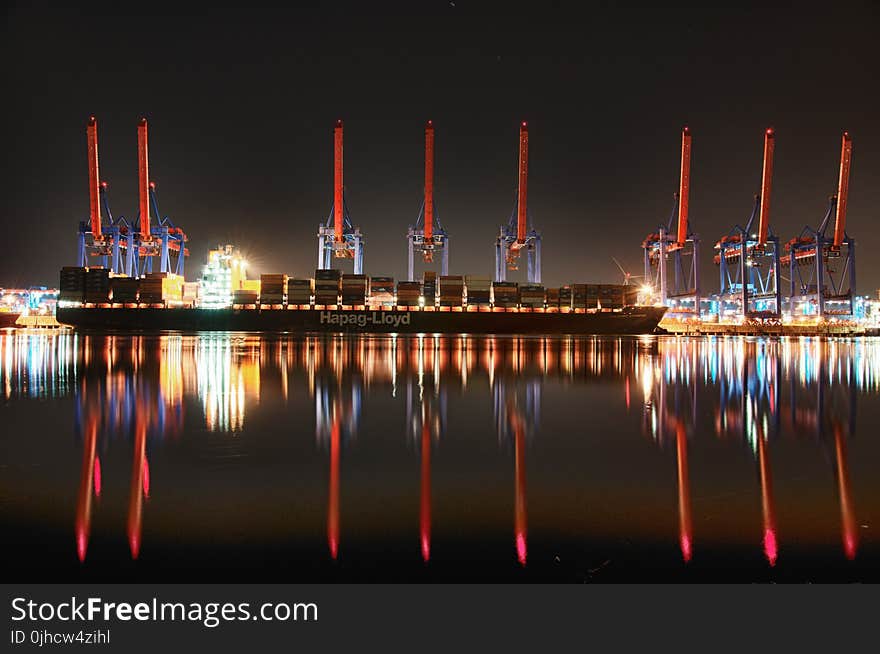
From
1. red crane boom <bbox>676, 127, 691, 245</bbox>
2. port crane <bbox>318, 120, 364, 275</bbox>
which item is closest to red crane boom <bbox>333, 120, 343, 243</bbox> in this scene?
port crane <bbox>318, 120, 364, 275</bbox>

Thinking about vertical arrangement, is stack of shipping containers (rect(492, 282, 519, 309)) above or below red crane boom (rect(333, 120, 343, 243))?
below

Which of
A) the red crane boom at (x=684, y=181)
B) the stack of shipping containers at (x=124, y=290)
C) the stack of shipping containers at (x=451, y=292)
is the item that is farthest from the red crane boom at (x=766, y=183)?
the stack of shipping containers at (x=124, y=290)

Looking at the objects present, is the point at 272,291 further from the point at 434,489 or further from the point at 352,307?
the point at 434,489

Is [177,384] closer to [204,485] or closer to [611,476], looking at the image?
[204,485]

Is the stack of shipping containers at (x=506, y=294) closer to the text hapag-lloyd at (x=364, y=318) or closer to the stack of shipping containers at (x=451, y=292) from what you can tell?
the stack of shipping containers at (x=451, y=292)

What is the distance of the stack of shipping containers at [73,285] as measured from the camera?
4181cm

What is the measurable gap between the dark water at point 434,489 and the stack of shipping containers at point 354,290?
3607cm

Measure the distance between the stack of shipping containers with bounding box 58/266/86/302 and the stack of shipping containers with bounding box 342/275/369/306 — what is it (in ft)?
68.2

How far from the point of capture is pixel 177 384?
27.6 ft

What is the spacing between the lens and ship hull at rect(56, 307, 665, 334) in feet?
138

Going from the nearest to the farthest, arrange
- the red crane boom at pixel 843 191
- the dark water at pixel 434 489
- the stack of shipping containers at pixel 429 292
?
the dark water at pixel 434 489 < the stack of shipping containers at pixel 429 292 < the red crane boom at pixel 843 191

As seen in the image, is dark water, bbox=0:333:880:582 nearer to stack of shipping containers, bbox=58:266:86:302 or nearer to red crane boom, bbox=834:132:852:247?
stack of shipping containers, bbox=58:266:86:302
